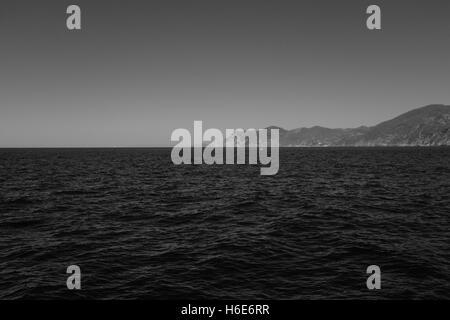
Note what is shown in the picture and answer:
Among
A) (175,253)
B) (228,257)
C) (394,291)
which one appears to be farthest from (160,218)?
(394,291)

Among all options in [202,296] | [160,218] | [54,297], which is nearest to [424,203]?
[160,218]

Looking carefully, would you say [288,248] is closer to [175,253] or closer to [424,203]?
[175,253]

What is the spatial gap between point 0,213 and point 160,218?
42.3ft

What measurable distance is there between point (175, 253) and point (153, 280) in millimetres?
3375

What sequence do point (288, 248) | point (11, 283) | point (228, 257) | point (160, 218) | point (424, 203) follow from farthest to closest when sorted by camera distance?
point (424, 203) → point (160, 218) → point (288, 248) → point (228, 257) → point (11, 283)

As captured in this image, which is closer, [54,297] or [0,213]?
[54,297]

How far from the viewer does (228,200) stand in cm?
Result: 3338

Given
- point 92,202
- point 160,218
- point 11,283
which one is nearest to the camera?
point 11,283

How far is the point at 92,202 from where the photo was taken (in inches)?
1261
